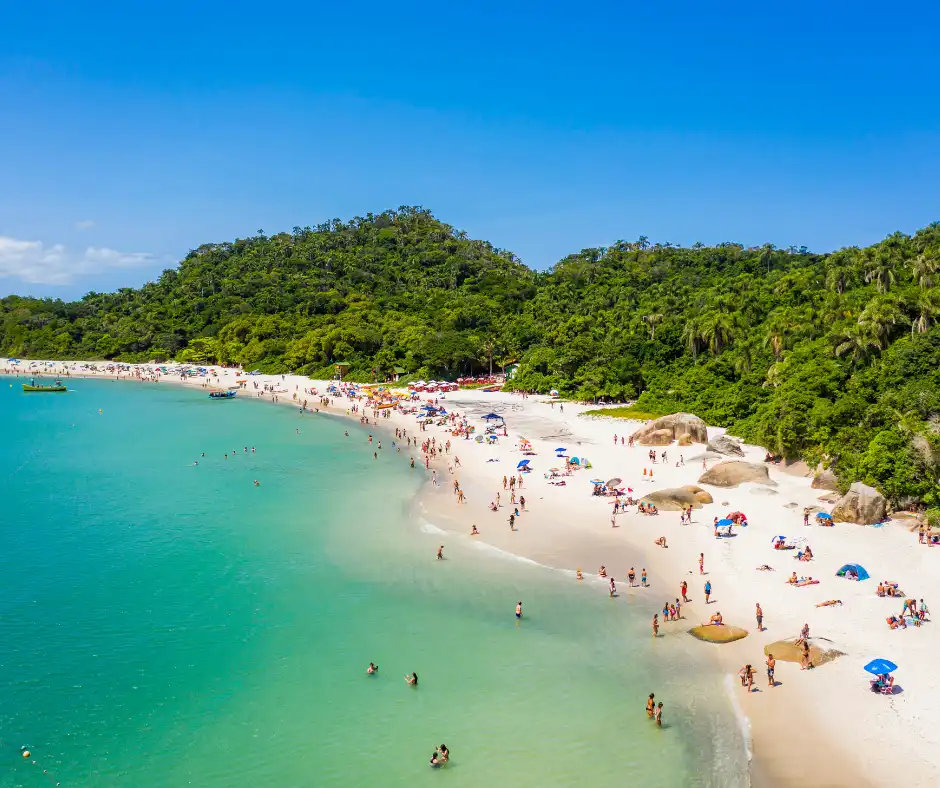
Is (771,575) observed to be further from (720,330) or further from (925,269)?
(925,269)

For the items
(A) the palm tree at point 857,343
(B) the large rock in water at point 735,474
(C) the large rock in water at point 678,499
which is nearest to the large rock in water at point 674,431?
(B) the large rock in water at point 735,474

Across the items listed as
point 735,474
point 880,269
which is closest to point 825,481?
point 735,474

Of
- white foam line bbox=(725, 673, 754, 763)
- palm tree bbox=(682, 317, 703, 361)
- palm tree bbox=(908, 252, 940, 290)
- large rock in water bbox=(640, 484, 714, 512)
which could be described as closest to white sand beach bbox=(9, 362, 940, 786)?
white foam line bbox=(725, 673, 754, 763)

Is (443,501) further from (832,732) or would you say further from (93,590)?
(832,732)

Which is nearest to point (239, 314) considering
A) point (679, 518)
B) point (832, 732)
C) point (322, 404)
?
point (322, 404)

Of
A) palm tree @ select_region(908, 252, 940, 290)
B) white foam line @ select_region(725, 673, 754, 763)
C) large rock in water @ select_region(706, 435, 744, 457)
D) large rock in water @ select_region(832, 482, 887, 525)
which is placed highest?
palm tree @ select_region(908, 252, 940, 290)

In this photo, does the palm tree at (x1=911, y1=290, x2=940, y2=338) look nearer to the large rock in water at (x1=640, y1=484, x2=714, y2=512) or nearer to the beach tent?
the large rock in water at (x1=640, y1=484, x2=714, y2=512)

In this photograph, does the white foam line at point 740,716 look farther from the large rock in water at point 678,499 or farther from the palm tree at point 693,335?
the palm tree at point 693,335
